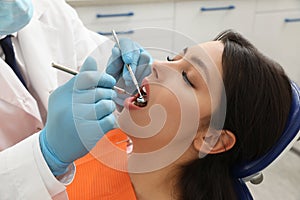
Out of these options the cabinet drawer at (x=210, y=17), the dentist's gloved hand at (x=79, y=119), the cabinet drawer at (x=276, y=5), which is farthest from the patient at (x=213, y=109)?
the cabinet drawer at (x=276, y=5)

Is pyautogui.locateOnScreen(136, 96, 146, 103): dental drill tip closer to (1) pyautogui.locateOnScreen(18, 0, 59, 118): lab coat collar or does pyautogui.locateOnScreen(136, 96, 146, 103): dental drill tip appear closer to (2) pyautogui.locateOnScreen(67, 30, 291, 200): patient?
(2) pyautogui.locateOnScreen(67, 30, 291, 200): patient

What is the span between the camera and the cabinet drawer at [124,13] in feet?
7.02

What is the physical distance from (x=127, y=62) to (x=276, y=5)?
1.86m

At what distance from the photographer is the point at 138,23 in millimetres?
2232

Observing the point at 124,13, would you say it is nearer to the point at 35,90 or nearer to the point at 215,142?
the point at 35,90

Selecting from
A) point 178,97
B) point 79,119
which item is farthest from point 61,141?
point 178,97

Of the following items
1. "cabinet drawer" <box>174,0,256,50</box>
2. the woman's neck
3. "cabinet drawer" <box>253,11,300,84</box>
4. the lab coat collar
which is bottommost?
"cabinet drawer" <box>253,11,300,84</box>

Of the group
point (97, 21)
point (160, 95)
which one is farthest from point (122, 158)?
point (97, 21)

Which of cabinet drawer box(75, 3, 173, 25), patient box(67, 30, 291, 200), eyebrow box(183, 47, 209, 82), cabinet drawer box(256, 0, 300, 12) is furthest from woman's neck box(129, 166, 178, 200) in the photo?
cabinet drawer box(256, 0, 300, 12)

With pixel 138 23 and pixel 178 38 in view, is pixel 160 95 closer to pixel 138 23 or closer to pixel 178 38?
pixel 178 38

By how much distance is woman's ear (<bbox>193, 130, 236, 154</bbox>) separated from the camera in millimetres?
948

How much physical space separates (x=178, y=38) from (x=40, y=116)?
529mm

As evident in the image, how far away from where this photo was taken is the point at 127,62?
1.01 metres

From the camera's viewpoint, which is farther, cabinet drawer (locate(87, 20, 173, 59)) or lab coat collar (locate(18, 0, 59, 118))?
lab coat collar (locate(18, 0, 59, 118))
